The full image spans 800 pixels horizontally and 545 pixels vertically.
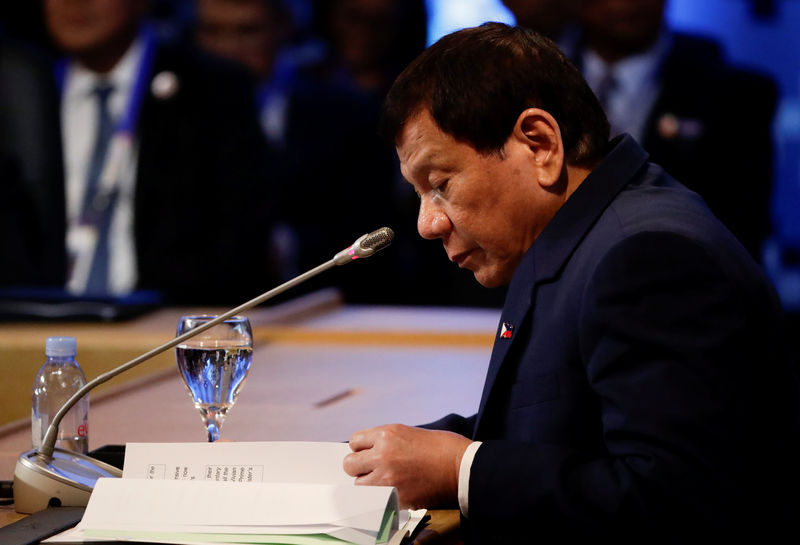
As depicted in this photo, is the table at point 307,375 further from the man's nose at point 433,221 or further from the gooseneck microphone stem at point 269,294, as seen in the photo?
the man's nose at point 433,221

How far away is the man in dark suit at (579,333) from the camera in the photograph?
3.73ft

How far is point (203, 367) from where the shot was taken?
5.24 feet

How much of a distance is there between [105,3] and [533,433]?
12.4 ft

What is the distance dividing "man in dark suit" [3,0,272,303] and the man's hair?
2.54m

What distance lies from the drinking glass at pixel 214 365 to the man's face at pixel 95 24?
316 cm

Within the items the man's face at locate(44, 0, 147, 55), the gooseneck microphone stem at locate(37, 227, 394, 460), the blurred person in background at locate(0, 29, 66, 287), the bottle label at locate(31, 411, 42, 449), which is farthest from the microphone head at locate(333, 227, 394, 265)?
the man's face at locate(44, 0, 147, 55)

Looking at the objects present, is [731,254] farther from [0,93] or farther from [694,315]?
[0,93]

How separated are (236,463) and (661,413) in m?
0.50

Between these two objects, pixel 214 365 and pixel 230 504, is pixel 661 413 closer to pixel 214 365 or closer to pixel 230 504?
pixel 230 504

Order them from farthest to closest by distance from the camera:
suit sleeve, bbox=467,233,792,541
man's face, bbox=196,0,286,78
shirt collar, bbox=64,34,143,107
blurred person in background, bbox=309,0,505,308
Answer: man's face, bbox=196,0,286,78
blurred person in background, bbox=309,0,505,308
shirt collar, bbox=64,34,143,107
suit sleeve, bbox=467,233,792,541

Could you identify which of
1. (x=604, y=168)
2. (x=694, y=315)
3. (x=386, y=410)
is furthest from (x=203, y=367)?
(x=694, y=315)

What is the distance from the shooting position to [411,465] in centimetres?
129

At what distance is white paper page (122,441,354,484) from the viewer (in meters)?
1.29

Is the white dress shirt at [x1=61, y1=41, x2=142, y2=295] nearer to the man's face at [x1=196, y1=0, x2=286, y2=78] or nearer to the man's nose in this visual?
the man's face at [x1=196, y1=0, x2=286, y2=78]
